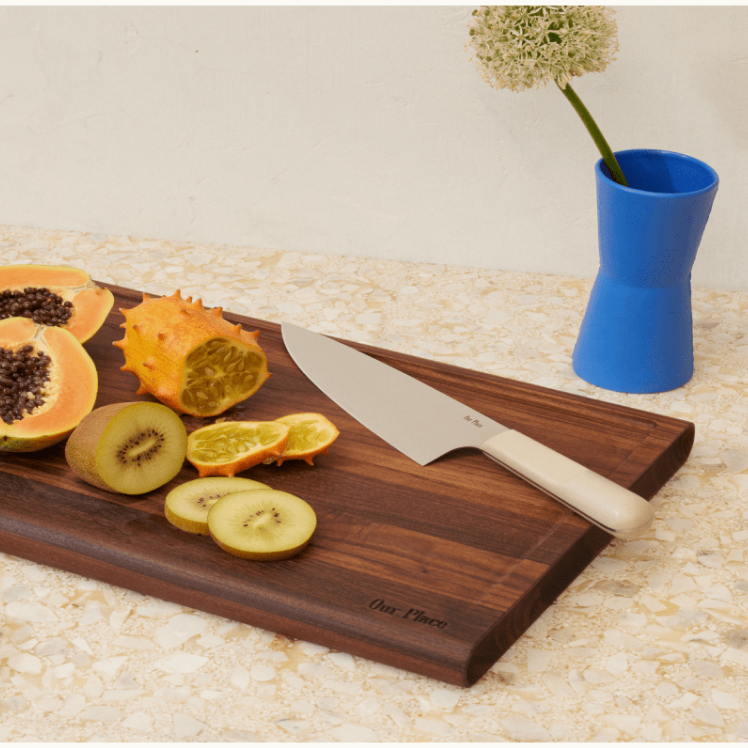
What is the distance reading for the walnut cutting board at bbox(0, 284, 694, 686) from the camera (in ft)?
2.69

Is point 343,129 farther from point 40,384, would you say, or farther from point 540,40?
point 40,384

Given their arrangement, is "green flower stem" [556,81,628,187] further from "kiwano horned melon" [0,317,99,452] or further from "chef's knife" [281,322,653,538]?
"kiwano horned melon" [0,317,99,452]

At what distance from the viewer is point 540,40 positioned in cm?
105

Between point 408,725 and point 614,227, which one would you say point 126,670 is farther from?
point 614,227

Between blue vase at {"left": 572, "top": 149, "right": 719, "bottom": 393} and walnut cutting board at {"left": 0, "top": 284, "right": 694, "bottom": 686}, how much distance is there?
0.15 m

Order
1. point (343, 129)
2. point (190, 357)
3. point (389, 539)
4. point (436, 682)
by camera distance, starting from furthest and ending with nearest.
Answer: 1. point (343, 129)
2. point (190, 357)
3. point (389, 539)
4. point (436, 682)

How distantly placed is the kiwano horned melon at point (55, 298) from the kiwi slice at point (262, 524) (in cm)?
41

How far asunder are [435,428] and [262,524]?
264mm

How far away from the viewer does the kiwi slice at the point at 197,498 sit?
35.4 inches

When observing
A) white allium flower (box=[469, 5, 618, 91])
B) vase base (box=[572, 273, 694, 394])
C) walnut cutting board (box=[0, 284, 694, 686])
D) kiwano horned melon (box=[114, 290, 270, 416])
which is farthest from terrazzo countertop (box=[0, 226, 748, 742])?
white allium flower (box=[469, 5, 618, 91])

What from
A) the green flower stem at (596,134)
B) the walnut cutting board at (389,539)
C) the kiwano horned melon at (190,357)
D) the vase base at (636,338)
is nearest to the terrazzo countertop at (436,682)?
the walnut cutting board at (389,539)

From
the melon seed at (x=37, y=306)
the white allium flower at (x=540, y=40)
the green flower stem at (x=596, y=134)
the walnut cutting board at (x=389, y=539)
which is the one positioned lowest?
the walnut cutting board at (x=389, y=539)

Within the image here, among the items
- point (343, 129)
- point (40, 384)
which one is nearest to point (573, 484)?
point (40, 384)

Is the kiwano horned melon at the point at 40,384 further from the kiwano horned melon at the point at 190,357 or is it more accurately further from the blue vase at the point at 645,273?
the blue vase at the point at 645,273
